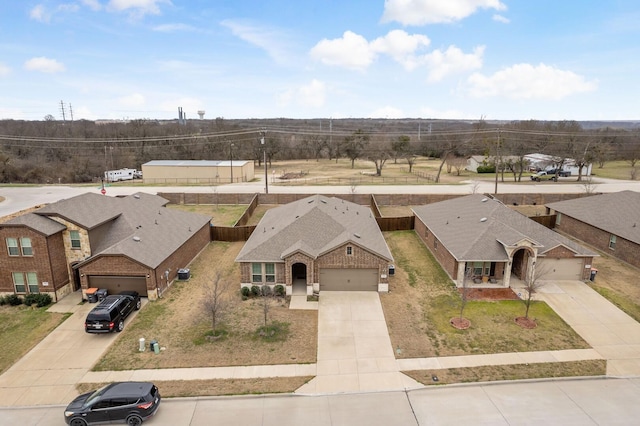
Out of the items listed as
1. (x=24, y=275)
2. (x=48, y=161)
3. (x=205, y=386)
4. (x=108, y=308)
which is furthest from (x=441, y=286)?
(x=48, y=161)

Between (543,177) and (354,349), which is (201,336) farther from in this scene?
(543,177)

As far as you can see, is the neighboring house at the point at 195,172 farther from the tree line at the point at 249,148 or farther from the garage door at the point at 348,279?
the garage door at the point at 348,279

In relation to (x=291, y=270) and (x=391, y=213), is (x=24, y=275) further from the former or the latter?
(x=391, y=213)

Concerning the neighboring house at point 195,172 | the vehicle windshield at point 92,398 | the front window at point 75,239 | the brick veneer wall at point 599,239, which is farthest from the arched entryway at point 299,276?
the neighboring house at point 195,172

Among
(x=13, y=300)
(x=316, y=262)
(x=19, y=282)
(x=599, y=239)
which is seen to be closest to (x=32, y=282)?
(x=19, y=282)

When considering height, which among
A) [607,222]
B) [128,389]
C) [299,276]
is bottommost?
[299,276]
